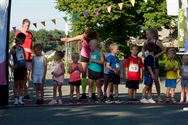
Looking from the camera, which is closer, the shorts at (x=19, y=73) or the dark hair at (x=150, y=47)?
the shorts at (x=19, y=73)

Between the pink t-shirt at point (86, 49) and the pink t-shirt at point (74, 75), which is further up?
the pink t-shirt at point (86, 49)

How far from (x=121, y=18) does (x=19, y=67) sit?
29620 millimetres

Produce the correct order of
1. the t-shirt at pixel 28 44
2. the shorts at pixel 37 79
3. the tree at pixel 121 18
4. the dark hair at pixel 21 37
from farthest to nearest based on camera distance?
1. the tree at pixel 121 18
2. the t-shirt at pixel 28 44
3. the shorts at pixel 37 79
4. the dark hair at pixel 21 37

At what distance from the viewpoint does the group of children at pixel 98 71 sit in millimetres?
12352

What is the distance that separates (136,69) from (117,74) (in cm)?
59

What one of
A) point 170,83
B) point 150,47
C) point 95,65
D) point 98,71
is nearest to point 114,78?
point 98,71

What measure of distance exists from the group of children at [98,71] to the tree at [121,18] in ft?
89.0

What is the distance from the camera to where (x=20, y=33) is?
1252 centimetres

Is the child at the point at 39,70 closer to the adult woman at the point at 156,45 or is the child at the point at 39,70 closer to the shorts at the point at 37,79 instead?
the shorts at the point at 37,79

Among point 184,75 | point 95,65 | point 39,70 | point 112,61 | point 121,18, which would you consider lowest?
point 184,75

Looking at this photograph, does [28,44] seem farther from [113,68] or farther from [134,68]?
[134,68]

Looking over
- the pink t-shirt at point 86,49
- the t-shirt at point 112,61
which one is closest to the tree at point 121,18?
the pink t-shirt at point 86,49

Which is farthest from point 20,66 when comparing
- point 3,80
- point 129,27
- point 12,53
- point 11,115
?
point 129,27

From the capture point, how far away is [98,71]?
12.6 metres
